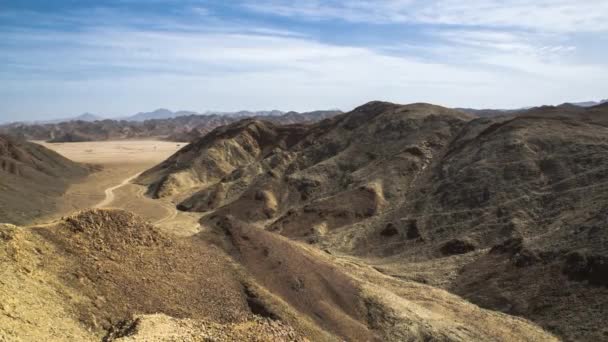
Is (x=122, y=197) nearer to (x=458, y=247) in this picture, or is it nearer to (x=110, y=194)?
(x=110, y=194)

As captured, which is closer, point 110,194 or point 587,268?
point 587,268

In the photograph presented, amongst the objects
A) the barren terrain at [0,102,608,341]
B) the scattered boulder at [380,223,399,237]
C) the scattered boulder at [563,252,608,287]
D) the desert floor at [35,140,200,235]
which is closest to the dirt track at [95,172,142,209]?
the desert floor at [35,140,200,235]

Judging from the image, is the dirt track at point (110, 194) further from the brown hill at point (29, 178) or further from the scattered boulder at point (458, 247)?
the scattered boulder at point (458, 247)

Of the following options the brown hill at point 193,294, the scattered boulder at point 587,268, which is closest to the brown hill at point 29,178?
the brown hill at point 193,294

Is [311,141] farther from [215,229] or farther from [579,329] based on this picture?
[579,329]

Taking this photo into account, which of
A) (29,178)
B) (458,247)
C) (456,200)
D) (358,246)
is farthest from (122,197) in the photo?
(458,247)
